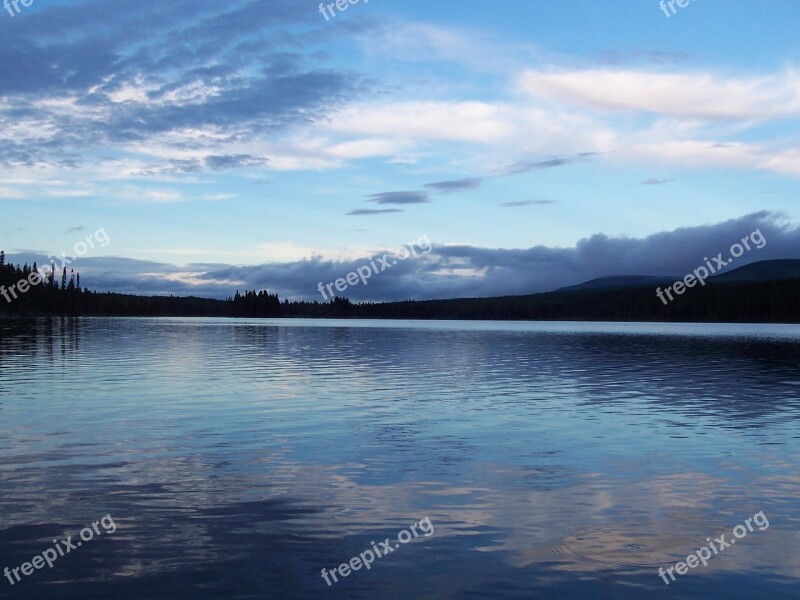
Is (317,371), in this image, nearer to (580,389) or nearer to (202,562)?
(580,389)

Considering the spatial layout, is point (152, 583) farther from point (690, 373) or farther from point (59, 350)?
point (59, 350)

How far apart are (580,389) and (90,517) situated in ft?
114

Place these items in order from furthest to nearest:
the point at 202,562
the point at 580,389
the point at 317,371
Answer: the point at 317,371 < the point at 580,389 < the point at 202,562

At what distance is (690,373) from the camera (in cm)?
Answer: 5984

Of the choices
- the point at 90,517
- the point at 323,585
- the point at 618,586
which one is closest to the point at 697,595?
the point at 618,586

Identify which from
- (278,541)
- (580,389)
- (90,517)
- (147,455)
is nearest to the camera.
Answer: (278,541)

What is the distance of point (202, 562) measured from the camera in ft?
47.4

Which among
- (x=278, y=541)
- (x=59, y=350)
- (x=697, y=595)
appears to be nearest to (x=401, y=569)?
(x=278, y=541)

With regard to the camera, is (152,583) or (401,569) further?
(401,569)

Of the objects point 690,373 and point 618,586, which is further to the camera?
point 690,373

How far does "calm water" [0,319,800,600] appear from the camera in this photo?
14023mm

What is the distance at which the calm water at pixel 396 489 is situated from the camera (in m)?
14.0

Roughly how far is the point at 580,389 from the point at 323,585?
3553cm

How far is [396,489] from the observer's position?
67.3 feet
